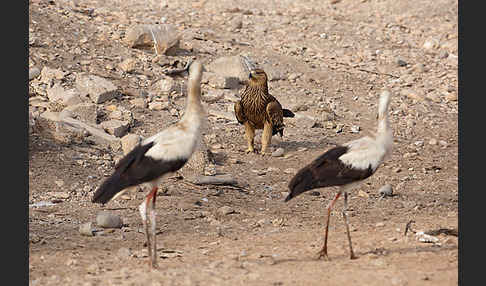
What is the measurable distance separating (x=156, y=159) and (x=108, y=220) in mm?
1740

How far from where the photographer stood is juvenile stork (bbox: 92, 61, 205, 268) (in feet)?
23.8

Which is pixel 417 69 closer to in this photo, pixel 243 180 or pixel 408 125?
pixel 408 125

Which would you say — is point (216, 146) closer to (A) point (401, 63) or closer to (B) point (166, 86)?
(B) point (166, 86)

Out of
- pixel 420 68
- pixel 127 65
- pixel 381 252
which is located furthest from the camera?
pixel 420 68

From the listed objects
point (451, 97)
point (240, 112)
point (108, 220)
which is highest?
point (240, 112)

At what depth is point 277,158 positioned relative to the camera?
12.6 m

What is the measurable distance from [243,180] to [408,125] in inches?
178

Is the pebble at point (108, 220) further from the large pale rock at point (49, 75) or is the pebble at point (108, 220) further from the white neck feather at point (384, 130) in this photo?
the large pale rock at point (49, 75)

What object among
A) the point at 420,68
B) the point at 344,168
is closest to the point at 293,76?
the point at 420,68

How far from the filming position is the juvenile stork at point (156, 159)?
7.27m

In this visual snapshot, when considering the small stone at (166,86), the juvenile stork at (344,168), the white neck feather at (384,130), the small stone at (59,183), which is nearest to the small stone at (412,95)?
the small stone at (166,86)

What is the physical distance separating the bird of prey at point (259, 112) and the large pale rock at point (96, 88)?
2.55 meters

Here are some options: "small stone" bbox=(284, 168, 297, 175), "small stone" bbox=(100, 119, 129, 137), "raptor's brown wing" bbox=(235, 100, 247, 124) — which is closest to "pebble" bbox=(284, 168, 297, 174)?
"small stone" bbox=(284, 168, 297, 175)

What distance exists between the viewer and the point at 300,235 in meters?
8.71
